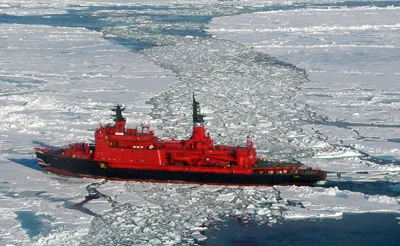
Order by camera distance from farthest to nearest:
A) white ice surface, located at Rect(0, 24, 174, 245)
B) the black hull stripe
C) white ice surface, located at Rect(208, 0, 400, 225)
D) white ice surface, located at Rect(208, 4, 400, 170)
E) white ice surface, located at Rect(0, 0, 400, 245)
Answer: white ice surface, located at Rect(208, 4, 400, 170)
the black hull stripe
white ice surface, located at Rect(208, 0, 400, 225)
white ice surface, located at Rect(0, 24, 174, 245)
white ice surface, located at Rect(0, 0, 400, 245)

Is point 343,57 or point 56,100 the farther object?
point 343,57

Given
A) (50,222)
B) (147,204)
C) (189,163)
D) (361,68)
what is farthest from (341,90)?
(50,222)

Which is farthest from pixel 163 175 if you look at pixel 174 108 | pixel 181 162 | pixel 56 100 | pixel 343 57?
pixel 343 57

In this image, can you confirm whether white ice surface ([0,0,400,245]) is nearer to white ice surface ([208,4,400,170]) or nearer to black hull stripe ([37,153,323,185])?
white ice surface ([208,4,400,170])

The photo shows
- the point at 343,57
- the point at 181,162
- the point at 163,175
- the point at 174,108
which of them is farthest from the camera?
the point at 343,57

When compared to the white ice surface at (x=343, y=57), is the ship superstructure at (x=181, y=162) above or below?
below

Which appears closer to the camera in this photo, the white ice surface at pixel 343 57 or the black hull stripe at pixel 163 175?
the black hull stripe at pixel 163 175

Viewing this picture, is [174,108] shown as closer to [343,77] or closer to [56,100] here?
[56,100]

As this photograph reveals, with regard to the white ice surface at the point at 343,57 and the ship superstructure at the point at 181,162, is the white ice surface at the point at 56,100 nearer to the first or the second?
the ship superstructure at the point at 181,162

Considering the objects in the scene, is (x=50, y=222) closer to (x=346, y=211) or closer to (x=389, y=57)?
(x=346, y=211)

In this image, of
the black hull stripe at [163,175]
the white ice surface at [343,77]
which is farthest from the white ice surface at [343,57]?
the black hull stripe at [163,175]

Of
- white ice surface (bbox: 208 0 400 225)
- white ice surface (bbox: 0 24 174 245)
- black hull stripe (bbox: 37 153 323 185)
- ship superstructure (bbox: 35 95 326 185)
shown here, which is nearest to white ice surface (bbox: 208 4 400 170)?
white ice surface (bbox: 208 0 400 225)
